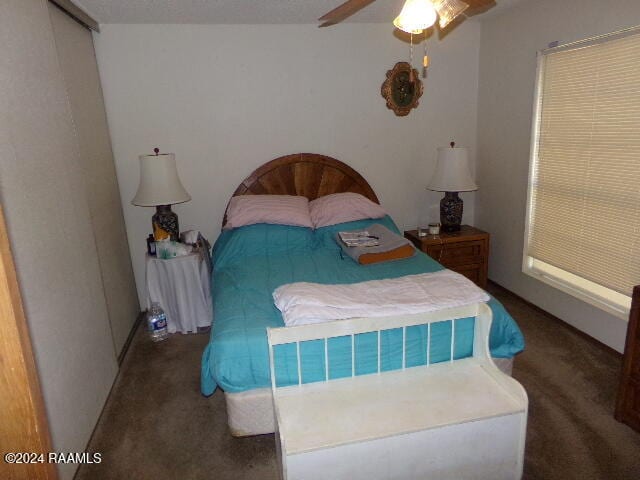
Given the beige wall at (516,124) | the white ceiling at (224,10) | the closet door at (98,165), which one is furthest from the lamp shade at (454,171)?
the closet door at (98,165)

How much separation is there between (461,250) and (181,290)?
89.0 inches

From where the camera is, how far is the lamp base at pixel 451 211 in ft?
12.1

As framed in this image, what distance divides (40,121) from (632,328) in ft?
9.50

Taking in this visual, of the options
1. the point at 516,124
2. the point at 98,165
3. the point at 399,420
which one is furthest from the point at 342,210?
the point at 399,420

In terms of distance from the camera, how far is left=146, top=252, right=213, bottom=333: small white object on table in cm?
317

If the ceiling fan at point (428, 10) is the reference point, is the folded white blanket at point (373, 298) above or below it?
below

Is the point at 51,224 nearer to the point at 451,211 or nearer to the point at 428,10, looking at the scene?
the point at 428,10

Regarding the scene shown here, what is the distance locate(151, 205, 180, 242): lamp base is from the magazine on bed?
4.21 ft

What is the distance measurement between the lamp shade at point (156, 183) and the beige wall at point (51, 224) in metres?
0.60

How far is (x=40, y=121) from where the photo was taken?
1.98 meters

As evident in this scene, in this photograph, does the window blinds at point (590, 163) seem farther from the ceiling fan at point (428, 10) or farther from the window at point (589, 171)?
the ceiling fan at point (428, 10)

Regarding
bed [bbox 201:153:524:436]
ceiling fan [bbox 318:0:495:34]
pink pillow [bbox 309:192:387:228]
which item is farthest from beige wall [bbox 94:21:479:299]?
ceiling fan [bbox 318:0:495:34]

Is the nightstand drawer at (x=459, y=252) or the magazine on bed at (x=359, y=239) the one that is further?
the nightstand drawer at (x=459, y=252)

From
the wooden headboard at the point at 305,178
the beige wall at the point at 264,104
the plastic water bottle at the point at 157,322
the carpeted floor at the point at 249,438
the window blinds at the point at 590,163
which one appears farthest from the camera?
the wooden headboard at the point at 305,178
